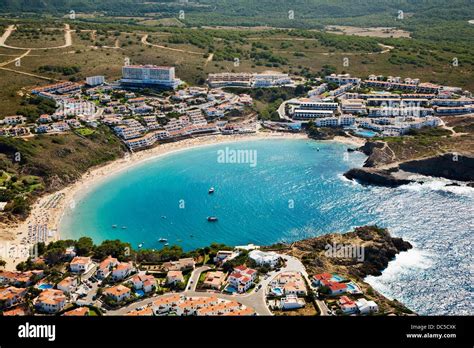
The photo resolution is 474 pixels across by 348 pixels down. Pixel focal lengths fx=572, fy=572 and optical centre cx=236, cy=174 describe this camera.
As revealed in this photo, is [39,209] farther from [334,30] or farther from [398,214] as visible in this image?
[334,30]

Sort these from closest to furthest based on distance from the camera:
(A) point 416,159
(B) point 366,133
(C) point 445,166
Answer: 1. (C) point 445,166
2. (A) point 416,159
3. (B) point 366,133

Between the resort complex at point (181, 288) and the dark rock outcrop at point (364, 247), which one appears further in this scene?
the dark rock outcrop at point (364, 247)

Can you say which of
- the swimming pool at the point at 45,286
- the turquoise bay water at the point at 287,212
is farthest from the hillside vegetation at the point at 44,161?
the swimming pool at the point at 45,286

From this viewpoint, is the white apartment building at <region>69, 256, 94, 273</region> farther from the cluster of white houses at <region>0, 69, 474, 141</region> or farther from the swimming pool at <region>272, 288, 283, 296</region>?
the cluster of white houses at <region>0, 69, 474, 141</region>

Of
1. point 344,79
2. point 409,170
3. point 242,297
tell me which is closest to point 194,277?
point 242,297

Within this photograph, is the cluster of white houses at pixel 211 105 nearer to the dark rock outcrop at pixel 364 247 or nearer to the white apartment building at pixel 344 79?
the white apartment building at pixel 344 79

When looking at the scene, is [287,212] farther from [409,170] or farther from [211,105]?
[211,105]
